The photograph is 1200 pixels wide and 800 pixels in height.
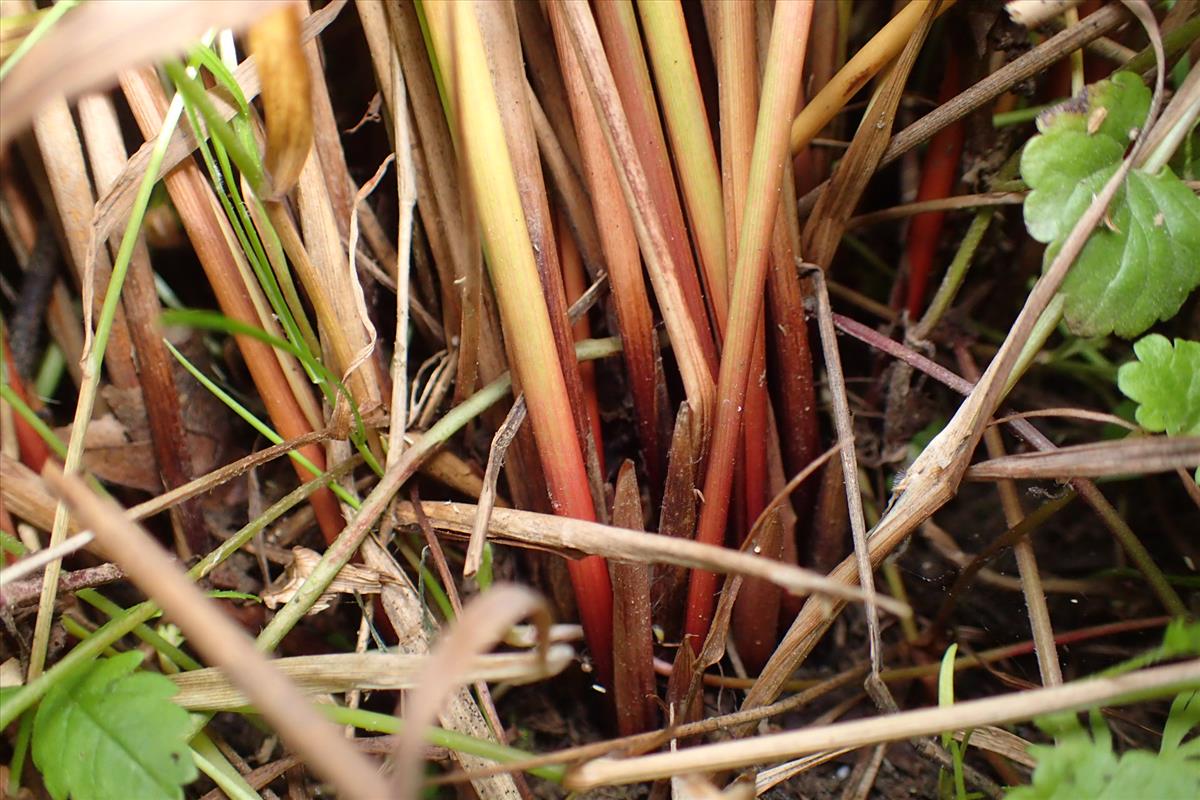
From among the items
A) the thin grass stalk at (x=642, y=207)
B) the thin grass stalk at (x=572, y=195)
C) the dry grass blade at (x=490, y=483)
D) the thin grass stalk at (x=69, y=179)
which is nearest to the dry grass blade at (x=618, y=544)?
the dry grass blade at (x=490, y=483)

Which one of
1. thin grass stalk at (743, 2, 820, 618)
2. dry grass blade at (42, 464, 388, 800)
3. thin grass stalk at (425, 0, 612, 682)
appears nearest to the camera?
dry grass blade at (42, 464, 388, 800)

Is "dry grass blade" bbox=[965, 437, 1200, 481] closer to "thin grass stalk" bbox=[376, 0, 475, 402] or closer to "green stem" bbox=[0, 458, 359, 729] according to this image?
"thin grass stalk" bbox=[376, 0, 475, 402]

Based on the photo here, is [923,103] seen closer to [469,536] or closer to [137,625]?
[469,536]

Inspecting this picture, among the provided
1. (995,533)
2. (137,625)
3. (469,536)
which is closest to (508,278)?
(469,536)

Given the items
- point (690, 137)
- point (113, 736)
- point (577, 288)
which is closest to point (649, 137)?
point (690, 137)

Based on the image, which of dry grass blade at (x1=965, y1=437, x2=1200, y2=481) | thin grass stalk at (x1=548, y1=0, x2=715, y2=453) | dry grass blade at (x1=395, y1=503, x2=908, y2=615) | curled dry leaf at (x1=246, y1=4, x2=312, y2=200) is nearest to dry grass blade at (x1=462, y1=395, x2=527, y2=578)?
dry grass blade at (x1=395, y1=503, x2=908, y2=615)

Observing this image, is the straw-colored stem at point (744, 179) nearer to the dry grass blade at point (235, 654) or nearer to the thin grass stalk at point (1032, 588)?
the thin grass stalk at point (1032, 588)
